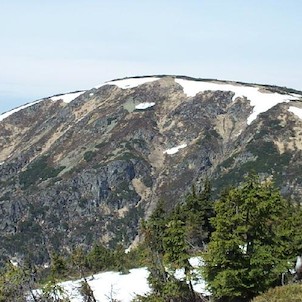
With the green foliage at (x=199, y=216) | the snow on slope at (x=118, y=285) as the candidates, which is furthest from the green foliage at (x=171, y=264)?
the green foliage at (x=199, y=216)

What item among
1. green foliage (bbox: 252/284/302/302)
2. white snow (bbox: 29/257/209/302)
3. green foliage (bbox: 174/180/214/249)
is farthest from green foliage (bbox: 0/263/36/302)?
green foliage (bbox: 174/180/214/249)

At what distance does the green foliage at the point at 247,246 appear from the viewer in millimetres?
27953

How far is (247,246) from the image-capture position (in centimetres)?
2862

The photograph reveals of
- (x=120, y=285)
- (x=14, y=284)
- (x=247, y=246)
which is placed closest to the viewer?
(x=14, y=284)

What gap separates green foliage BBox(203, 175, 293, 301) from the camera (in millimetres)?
27953

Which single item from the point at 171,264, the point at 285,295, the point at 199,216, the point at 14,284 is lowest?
the point at 199,216

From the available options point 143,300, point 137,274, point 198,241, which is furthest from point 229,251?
point 198,241

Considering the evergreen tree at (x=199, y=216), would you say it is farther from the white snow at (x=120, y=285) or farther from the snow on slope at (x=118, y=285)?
the snow on slope at (x=118, y=285)

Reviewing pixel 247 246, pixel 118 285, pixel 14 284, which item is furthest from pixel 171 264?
pixel 118 285

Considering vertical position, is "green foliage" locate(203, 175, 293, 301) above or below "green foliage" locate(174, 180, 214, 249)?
above

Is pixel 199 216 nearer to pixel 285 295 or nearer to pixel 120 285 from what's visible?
pixel 120 285

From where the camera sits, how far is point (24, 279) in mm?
27953

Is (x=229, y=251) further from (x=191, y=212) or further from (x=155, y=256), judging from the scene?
(x=191, y=212)

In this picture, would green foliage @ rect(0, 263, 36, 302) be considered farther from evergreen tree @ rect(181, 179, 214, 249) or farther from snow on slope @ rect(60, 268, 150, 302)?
evergreen tree @ rect(181, 179, 214, 249)
